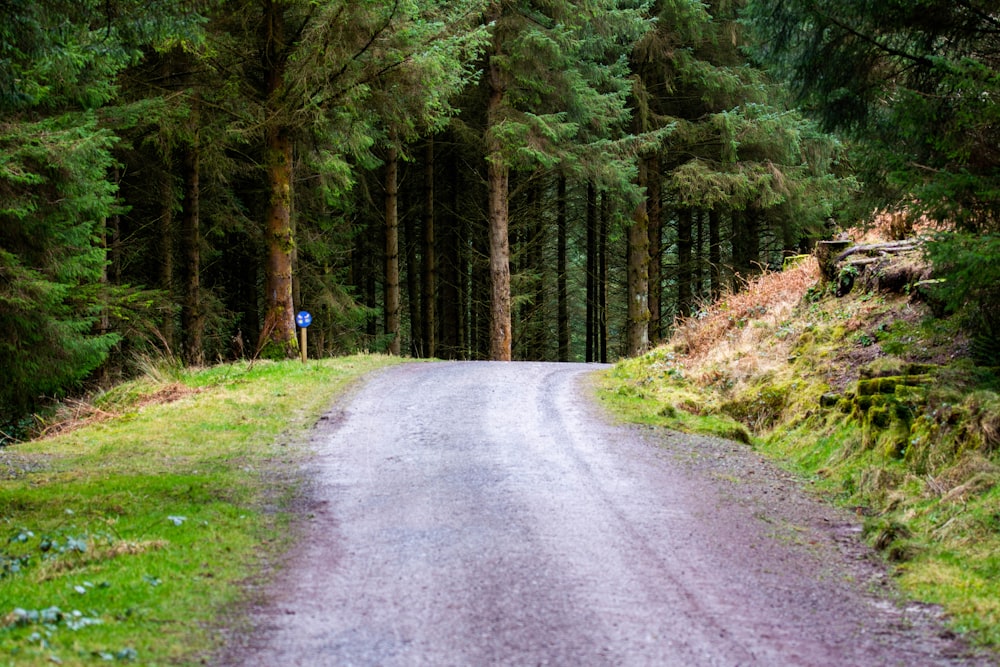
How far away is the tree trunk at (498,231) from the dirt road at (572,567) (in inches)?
501

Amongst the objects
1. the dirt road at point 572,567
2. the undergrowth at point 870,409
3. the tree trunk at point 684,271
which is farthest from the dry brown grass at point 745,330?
the tree trunk at point 684,271

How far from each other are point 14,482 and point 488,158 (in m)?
14.7

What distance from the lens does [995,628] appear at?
4.89 m

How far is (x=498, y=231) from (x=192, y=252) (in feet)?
25.6

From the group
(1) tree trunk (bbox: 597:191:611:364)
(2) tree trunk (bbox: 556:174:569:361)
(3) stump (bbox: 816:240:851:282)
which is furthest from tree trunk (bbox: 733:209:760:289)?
(3) stump (bbox: 816:240:851:282)

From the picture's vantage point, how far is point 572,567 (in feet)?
18.8

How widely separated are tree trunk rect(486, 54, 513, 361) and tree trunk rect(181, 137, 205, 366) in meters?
7.21

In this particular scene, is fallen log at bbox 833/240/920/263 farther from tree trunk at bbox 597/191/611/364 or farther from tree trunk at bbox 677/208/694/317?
tree trunk at bbox 597/191/611/364

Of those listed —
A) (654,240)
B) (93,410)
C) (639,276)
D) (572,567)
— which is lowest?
(572,567)

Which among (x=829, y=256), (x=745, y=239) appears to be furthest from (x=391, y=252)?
(x=829, y=256)

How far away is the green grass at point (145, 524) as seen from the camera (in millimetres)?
4512

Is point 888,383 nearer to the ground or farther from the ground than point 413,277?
nearer to the ground

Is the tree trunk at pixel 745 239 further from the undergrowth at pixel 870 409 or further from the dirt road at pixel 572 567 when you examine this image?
the dirt road at pixel 572 567

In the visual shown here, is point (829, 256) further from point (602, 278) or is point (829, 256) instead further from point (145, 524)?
point (602, 278)
